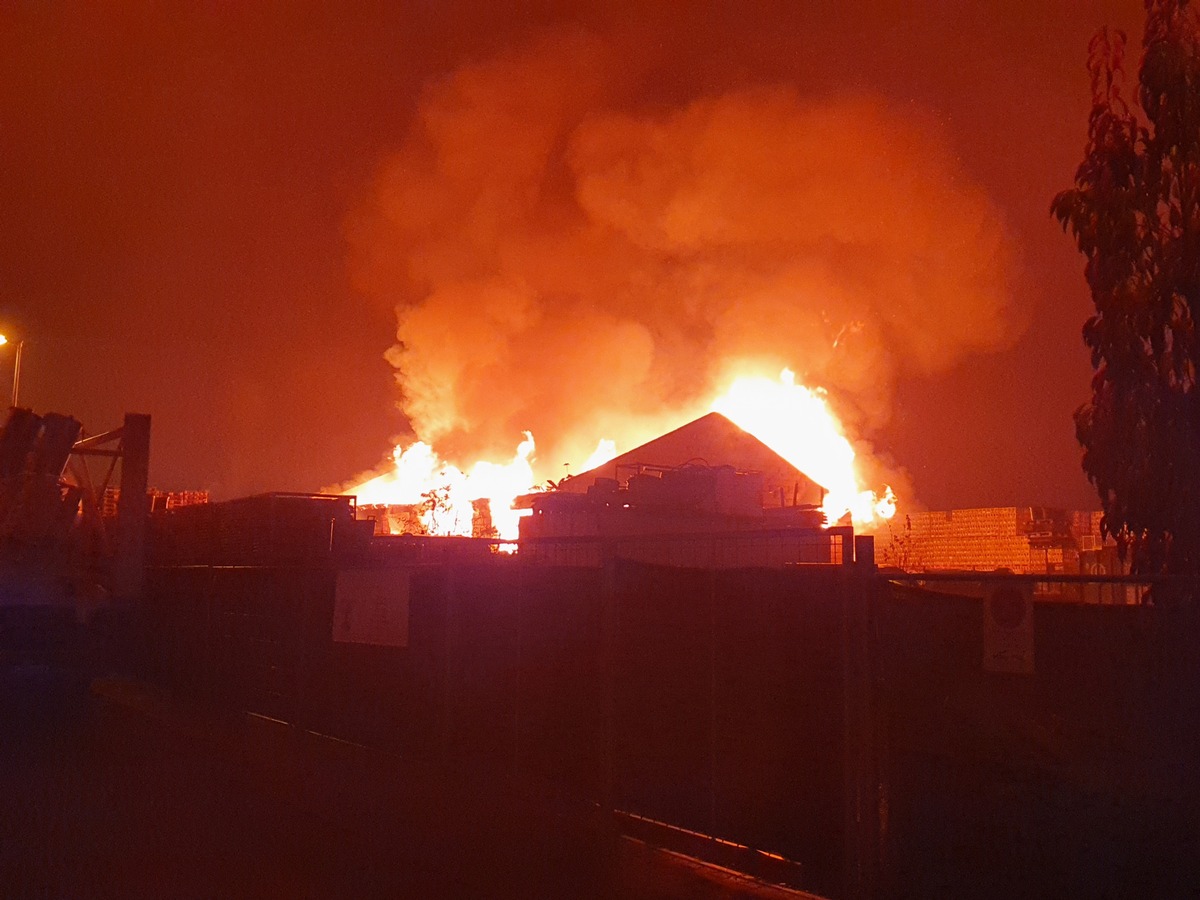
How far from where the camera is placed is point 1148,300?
9391 millimetres

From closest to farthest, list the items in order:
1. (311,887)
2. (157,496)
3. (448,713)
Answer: (311,887) < (448,713) < (157,496)

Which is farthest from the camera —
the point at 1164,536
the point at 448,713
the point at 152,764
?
the point at 152,764

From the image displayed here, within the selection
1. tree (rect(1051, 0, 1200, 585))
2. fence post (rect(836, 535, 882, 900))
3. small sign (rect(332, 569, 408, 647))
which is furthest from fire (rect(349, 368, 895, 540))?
fence post (rect(836, 535, 882, 900))

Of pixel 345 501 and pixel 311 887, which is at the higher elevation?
pixel 345 501

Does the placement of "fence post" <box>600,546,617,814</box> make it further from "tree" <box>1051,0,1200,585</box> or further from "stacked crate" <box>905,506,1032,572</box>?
"stacked crate" <box>905,506,1032,572</box>

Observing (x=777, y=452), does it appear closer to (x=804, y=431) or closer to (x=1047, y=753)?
(x=804, y=431)

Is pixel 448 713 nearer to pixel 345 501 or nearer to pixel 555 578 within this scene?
pixel 555 578

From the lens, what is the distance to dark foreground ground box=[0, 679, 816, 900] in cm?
728

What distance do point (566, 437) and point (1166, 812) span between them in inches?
1960

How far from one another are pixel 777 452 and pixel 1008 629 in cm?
3994

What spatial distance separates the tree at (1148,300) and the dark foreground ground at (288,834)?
4.61m

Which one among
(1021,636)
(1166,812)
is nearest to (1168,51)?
(1021,636)

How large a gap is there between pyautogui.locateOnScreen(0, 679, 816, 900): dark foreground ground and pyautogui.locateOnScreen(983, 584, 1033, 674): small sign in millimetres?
2015

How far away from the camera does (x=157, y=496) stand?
2666 cm
